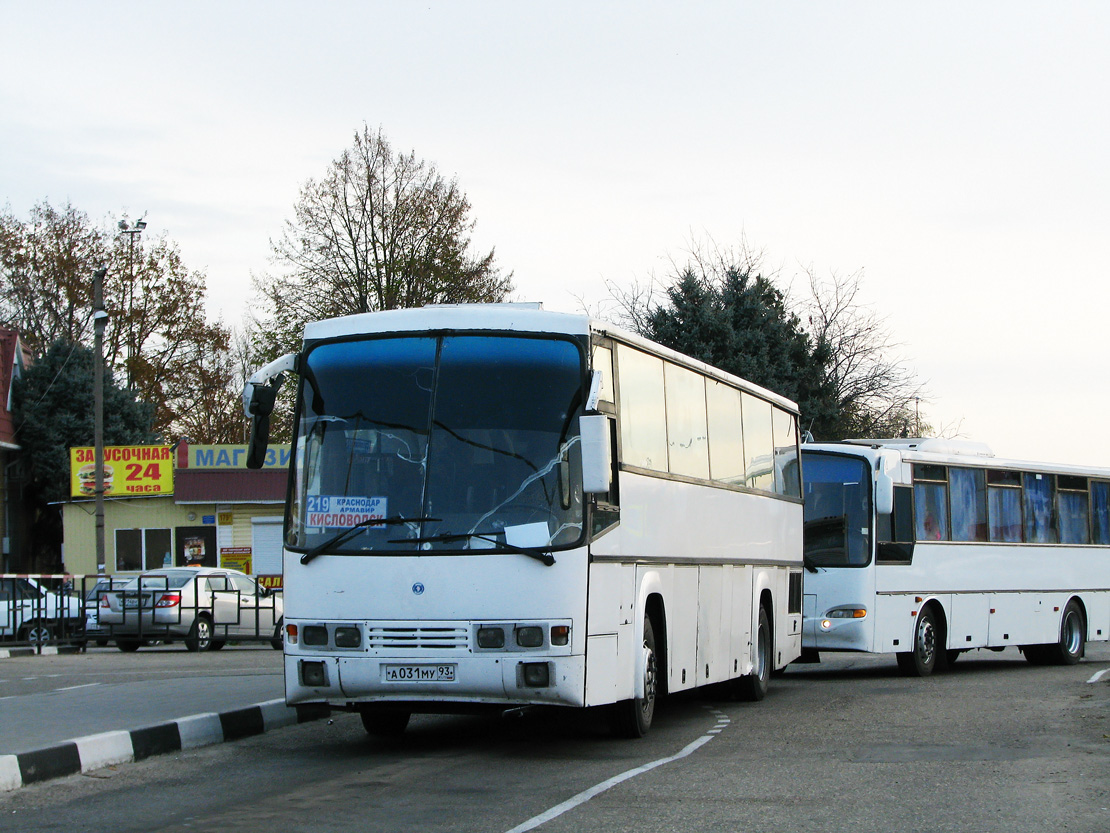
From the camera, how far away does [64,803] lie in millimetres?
8734

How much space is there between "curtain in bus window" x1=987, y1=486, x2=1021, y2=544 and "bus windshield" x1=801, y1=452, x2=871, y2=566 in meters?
3.24

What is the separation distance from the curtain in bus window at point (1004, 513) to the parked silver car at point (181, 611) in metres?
13.4

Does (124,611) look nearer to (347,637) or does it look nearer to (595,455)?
(347,637)

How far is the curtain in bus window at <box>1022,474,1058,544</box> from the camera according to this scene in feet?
73.8

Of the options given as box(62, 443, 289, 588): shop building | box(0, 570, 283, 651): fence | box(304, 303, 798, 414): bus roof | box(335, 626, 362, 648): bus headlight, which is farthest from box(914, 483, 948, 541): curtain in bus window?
box(62, 443, 289, 588): shop building

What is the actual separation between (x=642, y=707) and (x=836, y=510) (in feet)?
27.6

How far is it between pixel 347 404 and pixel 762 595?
22.2 ft

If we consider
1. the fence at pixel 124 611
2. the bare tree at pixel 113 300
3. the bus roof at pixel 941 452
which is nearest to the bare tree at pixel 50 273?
the bare tree at pixel 113 300

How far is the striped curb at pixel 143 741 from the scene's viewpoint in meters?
9.47

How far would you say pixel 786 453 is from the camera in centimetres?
1773

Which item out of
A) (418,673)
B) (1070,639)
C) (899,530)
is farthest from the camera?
(1070,639)

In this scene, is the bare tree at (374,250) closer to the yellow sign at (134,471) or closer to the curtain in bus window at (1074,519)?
the yellow sign at (134,471)

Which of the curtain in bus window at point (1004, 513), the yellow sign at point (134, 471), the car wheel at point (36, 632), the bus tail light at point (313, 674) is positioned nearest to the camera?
the bus tail light at point (313, 674)

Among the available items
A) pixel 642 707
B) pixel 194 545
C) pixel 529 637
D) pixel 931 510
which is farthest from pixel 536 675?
pixel 194 545
